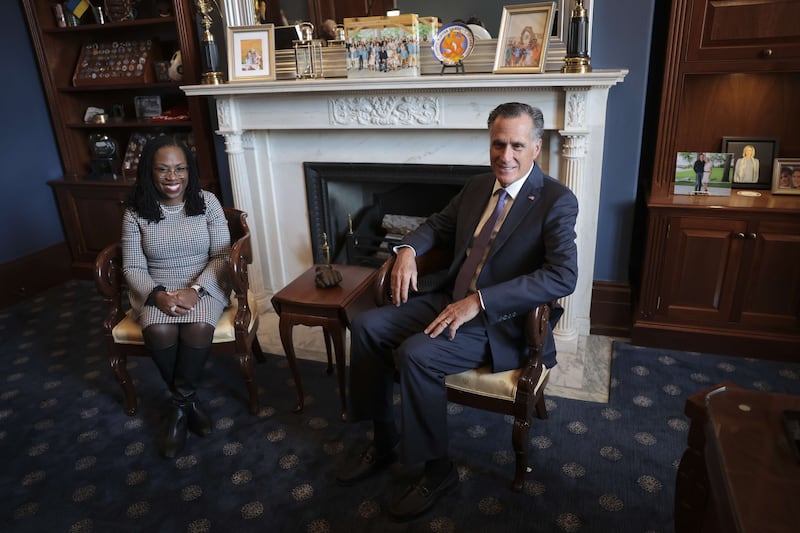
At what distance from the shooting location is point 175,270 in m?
2.34

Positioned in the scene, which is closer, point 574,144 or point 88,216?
point 574,144

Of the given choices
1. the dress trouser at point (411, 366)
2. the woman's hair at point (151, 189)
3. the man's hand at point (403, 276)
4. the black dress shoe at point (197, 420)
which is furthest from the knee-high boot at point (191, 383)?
the man's hand at point (403, 276)

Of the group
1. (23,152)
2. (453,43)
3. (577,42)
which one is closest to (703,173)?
(577,42)

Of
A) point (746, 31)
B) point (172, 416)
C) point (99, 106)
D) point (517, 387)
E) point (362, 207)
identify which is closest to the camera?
point (517, 387)

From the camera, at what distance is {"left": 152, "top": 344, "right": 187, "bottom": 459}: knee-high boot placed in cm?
217

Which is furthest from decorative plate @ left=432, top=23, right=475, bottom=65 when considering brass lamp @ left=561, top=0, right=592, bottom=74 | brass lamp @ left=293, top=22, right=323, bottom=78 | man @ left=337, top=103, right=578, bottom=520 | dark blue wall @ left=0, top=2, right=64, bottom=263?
dark blue wall @ left=0, top=2, right=64, bottom=263

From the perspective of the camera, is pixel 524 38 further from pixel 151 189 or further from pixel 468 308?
pixel 151 189

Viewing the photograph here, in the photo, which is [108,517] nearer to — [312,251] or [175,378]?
[175,378]

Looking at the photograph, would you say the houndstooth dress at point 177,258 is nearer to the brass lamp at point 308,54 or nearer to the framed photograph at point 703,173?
the brass lamp at point 308,54

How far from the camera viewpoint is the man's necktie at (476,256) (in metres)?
1.95

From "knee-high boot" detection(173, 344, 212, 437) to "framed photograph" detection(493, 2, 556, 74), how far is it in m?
1.73

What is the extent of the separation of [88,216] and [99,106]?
2.60ft

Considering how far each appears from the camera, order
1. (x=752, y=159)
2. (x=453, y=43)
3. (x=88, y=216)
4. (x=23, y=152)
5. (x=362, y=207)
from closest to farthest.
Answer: (x=453, y=43) → (x=752, y=159) → (x=362, y=207) → (x=23, y=152) → (x=88, y=216)

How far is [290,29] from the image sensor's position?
9.44 ft
